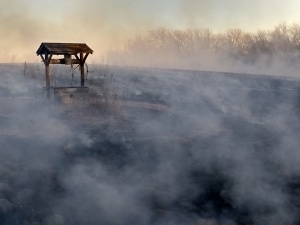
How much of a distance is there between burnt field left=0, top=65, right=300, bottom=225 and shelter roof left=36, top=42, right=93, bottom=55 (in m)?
1.68

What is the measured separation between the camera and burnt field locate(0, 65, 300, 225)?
6.64 meters

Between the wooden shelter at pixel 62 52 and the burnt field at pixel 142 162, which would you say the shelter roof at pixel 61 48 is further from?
the burnt field at pixel 142 162

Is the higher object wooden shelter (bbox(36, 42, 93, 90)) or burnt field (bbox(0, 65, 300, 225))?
wooden shelter (bbox(36, 42, 93, 90))

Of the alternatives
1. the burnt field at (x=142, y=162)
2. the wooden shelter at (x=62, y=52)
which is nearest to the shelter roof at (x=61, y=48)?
the wooden shelter at (x=62, y=52)

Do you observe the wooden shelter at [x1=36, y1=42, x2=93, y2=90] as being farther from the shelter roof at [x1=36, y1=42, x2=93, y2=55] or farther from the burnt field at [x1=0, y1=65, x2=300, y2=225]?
the burnt field at [x1=0, y1=65, x2=300, y2=225]

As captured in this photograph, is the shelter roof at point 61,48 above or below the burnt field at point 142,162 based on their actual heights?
above

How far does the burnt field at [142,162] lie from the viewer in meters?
6.64

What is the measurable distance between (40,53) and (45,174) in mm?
5952

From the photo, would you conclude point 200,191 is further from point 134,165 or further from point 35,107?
point 35,107

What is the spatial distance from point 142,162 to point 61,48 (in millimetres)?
5453

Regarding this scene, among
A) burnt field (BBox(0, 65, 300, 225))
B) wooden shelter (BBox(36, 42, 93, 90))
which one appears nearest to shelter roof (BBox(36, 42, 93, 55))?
wooden shelter (BBox(36, 42, 93, 90))

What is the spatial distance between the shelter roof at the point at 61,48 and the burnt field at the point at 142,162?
5.50 feet

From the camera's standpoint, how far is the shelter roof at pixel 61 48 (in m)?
11.5

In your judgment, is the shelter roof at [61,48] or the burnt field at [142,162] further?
the shelter roof at [61,48]
